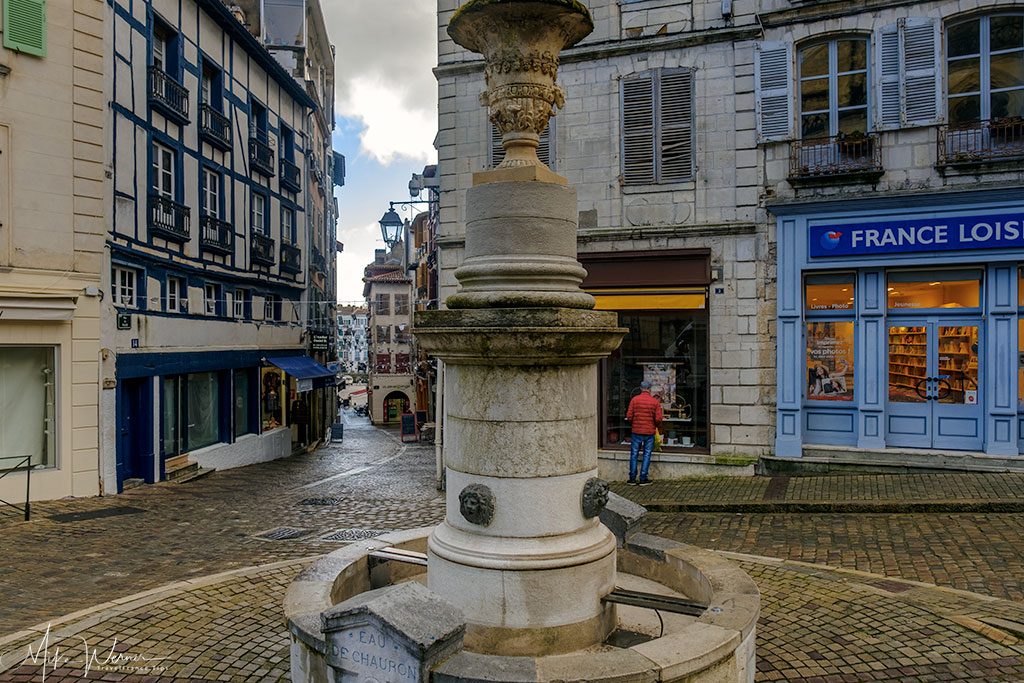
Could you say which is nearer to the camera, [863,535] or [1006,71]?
[863,535]

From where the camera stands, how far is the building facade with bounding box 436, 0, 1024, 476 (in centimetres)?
1243

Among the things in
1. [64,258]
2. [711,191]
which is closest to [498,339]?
[711,191]

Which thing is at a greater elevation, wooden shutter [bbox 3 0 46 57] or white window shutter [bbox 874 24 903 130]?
wooden shutter [bbox 3 0 46 57]

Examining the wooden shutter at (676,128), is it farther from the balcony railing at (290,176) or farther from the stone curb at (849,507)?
the balcony railing at (290,176)

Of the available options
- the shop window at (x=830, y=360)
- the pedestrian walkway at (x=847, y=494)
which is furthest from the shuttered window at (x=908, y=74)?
the pedestrian walkway at (x=847, y=494)

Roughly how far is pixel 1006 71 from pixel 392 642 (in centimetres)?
1351

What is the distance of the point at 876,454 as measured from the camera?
12797mm

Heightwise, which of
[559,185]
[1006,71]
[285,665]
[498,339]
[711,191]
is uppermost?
[1006,71]

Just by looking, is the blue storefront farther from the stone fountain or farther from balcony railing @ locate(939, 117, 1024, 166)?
the stone fountain

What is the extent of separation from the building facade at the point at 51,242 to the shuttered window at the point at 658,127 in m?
9.96

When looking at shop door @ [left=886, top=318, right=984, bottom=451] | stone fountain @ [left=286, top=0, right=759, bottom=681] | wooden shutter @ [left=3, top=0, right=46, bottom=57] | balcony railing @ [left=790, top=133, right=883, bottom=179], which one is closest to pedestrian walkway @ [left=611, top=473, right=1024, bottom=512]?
shop door @ [left=886, top=318, right=984, bottom=451]

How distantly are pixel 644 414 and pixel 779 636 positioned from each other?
7.05 metres

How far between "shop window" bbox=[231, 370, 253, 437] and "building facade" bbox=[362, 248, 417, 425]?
3177 centimetres

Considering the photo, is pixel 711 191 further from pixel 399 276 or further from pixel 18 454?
pixel 399 276
